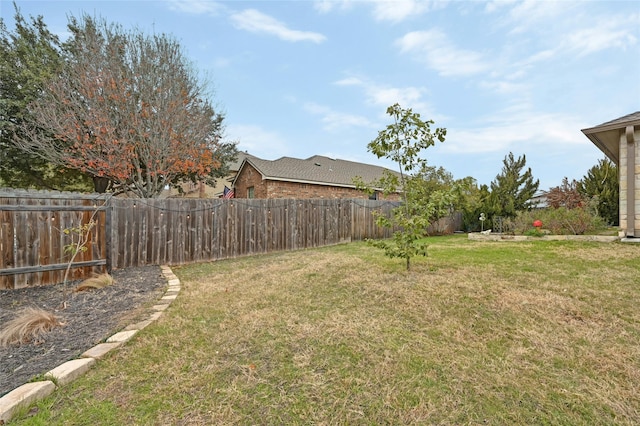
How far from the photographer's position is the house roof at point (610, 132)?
24.1 feet

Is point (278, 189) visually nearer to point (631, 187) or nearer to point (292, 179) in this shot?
point (292, 179)

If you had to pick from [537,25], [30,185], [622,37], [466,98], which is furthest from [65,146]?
[622,37]

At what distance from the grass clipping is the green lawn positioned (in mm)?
984

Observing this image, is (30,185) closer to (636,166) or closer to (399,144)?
(399,144)

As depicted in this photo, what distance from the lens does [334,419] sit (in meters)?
1.68

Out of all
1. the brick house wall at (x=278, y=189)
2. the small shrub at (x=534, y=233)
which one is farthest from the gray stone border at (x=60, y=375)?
the brick house wall at (x=278, y=189)

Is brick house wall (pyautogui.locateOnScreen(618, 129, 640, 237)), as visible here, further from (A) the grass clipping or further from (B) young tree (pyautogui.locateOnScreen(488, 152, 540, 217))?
(A) the grass clipping

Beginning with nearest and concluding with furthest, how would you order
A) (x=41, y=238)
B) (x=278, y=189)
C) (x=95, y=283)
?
(x=95, y=283) < (x=41, y=238) < (x=278, y=189)

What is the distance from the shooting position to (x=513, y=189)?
14562 mm

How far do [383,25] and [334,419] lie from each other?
9.23m

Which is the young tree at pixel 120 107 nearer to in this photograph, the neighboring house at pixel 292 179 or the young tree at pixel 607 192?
the neighboring house at pixel 292 179

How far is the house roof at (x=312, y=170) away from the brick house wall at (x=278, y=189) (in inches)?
12.4

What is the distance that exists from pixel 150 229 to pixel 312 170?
11.5 metres

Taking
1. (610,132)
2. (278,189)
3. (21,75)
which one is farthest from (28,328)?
(21,75)
